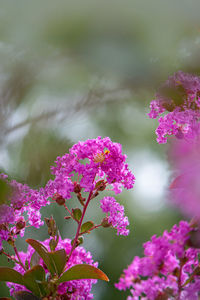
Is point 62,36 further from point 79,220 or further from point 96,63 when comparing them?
point 79,220

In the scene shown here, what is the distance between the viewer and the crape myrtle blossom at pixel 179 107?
0.58 metres

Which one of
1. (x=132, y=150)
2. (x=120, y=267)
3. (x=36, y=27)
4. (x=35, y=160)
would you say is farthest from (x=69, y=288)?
(x=120, y=267)

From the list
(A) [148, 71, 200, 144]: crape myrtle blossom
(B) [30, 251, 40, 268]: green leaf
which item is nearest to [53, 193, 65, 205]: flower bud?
(B) [30, 251, 40, 268]: green leaf

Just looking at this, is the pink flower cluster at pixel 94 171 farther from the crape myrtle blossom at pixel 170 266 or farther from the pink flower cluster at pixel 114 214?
the crape myrtle blossom at pixel 170 266

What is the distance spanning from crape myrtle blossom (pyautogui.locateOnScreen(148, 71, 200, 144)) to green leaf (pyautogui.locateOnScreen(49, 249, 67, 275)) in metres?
0.29

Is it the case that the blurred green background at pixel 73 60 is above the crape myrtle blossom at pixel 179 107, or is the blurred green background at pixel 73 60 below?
below

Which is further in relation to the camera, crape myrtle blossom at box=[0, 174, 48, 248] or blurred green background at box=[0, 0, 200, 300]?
crape myrtle blossom at box=[0, 174, 48, 248]

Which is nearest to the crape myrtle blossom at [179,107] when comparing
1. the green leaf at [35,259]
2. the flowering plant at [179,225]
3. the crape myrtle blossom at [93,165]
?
the flowering plant at [179,225]

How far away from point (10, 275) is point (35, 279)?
0.05 metres

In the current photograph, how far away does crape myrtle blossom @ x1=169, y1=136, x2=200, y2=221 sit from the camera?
1.72ft

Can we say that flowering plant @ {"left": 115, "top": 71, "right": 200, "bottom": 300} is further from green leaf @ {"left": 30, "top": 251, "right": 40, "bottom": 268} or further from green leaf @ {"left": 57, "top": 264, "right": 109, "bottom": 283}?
green leaf @ {"left": 30, "top": 251, "right": 40, "bottom": 268}

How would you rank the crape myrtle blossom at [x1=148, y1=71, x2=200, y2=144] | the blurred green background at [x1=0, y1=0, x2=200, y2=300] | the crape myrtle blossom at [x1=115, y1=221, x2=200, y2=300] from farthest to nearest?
the crape myrtle blossom at [x1=148, y1=71, x2=200, y2=144], the crape myrtle blossom at [x1=115, y1=221, x2=200, y2=300], the blurred green background at [x1=0, y1=0, x2=200, y2=300]

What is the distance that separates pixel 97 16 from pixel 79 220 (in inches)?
15.0

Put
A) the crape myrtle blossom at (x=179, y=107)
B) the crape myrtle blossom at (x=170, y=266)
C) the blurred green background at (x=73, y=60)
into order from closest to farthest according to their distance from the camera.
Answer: the blurred green background at (x=73, y=60)
the crape myrtle blossom at (x=170, y=266)
the crape myrtle blossom at (x=179, y=107)
